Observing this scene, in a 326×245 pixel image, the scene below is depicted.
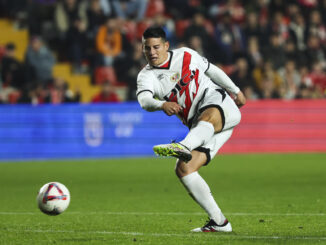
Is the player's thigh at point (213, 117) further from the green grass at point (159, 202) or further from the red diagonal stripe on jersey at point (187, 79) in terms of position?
the green grass at point (159, 202)

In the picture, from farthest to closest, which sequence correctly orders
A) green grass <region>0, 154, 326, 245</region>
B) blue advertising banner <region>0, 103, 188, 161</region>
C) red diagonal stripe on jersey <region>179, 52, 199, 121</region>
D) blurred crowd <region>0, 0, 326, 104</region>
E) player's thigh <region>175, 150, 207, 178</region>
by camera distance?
blurred crowd <region>0, 0, 326, 104</region> < blue advertising banner <region>0, 103, 188, 161</region> < red diagonal stripe on jersey <region>179, 52, 199, 121</region> < player's thigh <region>175, 150, 207, 178</region> < green grass <region>0, 154, 326, 245</region>

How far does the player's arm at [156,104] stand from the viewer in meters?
7.00

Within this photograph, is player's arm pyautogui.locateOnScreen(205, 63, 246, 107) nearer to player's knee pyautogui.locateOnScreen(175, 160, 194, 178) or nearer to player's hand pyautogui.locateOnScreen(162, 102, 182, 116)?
player's hand pyautogui.locateOnScreen(162, 102, 182, 116)

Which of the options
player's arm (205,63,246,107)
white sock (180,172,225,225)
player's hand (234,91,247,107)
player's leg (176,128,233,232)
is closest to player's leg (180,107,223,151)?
player's leg (176,128,233,232)

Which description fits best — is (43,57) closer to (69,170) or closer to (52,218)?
(69,170)

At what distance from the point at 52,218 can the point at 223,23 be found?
1387 cm

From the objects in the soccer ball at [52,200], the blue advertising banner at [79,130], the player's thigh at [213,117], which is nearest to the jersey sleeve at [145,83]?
the player's thigh at [213,117]

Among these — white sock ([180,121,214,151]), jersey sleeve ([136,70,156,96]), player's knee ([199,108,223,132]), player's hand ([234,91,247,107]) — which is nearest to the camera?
white sock ([180,121,214,151])

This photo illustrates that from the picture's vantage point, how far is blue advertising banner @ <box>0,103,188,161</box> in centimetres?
1773

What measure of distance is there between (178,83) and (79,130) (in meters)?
10.6

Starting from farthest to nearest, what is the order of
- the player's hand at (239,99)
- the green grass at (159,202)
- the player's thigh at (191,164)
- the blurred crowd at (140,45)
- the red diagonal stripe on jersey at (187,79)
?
the blurred crowd at (140,45)
the player's hand at (239,99)
the red diagonal stripe on jersey at (187,79)
the player's thigh at (191,164)
the green grass at (159,202)

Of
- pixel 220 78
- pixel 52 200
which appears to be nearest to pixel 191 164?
pixel 220 78

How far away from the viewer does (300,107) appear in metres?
19.0

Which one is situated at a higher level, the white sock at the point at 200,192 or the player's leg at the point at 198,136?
the player's leg at the point at 198,136
